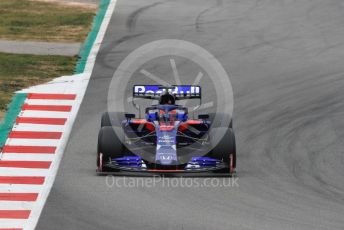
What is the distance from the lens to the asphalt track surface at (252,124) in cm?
2017

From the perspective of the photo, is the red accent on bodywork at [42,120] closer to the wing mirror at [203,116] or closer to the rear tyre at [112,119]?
the rear tyre at [112,119]

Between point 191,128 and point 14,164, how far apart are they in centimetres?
381

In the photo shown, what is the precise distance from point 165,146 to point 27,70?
1022 centimetres

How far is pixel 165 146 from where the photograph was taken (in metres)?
22.6

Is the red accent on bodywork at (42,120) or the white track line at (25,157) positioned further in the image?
the red accent on bodywork at (42,120)

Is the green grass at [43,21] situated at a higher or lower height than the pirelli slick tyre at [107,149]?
higher

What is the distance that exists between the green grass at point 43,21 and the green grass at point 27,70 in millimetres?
2260

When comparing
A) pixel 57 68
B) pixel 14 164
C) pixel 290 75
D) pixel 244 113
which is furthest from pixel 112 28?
pixel 14 164

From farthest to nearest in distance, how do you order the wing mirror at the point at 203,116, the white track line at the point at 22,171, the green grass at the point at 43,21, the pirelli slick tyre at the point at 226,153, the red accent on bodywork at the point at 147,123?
the green grass at the point at 43,21
the wing mirror at the point at 203,116
the red accent on bodywork at the point at 147,123
the white track line at the point at 22,171
the pirelli slick tyre at the point at 226,153

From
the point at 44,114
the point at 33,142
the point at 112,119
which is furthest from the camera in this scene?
the point at 44,114

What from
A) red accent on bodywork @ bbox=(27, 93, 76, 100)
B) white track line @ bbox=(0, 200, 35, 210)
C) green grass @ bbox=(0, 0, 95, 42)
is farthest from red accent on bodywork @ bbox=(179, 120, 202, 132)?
green grass @ bbox=(0, 0, 95, 42)

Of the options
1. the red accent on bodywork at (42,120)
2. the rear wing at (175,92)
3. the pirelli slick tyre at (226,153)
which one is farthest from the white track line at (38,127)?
the pirelli slick tyre at (226,153)

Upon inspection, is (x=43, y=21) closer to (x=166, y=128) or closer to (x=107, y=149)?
(x=166, y=128)

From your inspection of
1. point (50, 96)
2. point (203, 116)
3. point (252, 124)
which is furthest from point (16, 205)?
point (50, 96)
